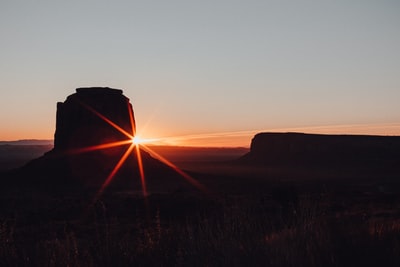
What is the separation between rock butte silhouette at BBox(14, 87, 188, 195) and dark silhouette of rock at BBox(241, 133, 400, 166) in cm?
4764

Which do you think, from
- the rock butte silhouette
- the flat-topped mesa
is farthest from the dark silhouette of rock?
the flat-topped mesa

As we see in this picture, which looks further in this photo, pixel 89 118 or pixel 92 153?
pixel 89 118

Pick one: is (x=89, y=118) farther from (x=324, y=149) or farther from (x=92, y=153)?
(x=324, y=149)

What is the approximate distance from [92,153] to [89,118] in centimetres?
393

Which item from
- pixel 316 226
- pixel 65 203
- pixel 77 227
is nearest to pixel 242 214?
pixel 316 226

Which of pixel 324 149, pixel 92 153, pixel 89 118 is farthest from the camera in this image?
pixel 324 149

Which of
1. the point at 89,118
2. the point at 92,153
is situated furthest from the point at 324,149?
the point at 92,153

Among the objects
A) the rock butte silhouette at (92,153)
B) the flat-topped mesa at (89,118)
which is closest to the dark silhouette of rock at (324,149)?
the rock butte silhouette at (92,153)

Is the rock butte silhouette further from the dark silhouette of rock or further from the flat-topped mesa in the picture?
the dark silhouette of rock

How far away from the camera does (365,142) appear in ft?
298

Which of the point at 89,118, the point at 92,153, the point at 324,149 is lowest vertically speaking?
the point at 324,149

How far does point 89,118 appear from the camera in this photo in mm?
49719

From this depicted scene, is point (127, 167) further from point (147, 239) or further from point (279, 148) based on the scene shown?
point (279, 148)

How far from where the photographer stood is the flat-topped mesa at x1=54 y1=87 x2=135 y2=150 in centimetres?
4881
